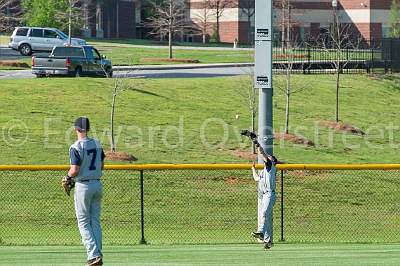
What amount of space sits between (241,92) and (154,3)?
4167 centimetres

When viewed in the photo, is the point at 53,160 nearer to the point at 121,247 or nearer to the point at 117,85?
the point at 117,85

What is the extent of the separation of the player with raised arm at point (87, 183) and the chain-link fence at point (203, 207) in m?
6.85

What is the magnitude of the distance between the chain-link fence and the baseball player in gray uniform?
135 inches

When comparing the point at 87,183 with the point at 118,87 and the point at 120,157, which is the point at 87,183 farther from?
the point at 118,87

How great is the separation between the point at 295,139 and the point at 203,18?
169 ft

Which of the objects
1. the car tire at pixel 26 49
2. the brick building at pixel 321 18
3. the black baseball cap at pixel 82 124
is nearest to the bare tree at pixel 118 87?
the car tire at pixel 26 49

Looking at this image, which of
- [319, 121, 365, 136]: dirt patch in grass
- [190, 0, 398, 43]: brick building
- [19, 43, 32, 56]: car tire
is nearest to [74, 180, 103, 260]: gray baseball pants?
[319, 121, 365, 136]: dirt patch in grass

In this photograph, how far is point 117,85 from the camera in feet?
112

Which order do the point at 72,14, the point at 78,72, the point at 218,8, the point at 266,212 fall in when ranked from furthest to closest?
the point at 218,8 → the point at 72,14 → the point at 78,72 → the point at 266,212

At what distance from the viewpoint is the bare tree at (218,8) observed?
8281 centimetres

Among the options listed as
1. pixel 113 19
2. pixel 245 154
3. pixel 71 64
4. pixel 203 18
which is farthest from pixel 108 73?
pixel 203 18

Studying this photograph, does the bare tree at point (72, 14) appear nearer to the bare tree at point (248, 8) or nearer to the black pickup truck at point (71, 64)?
the black pickup truck at point (71, 64)

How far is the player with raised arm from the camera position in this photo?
12.8 metres

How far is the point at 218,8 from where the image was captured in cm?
8312
